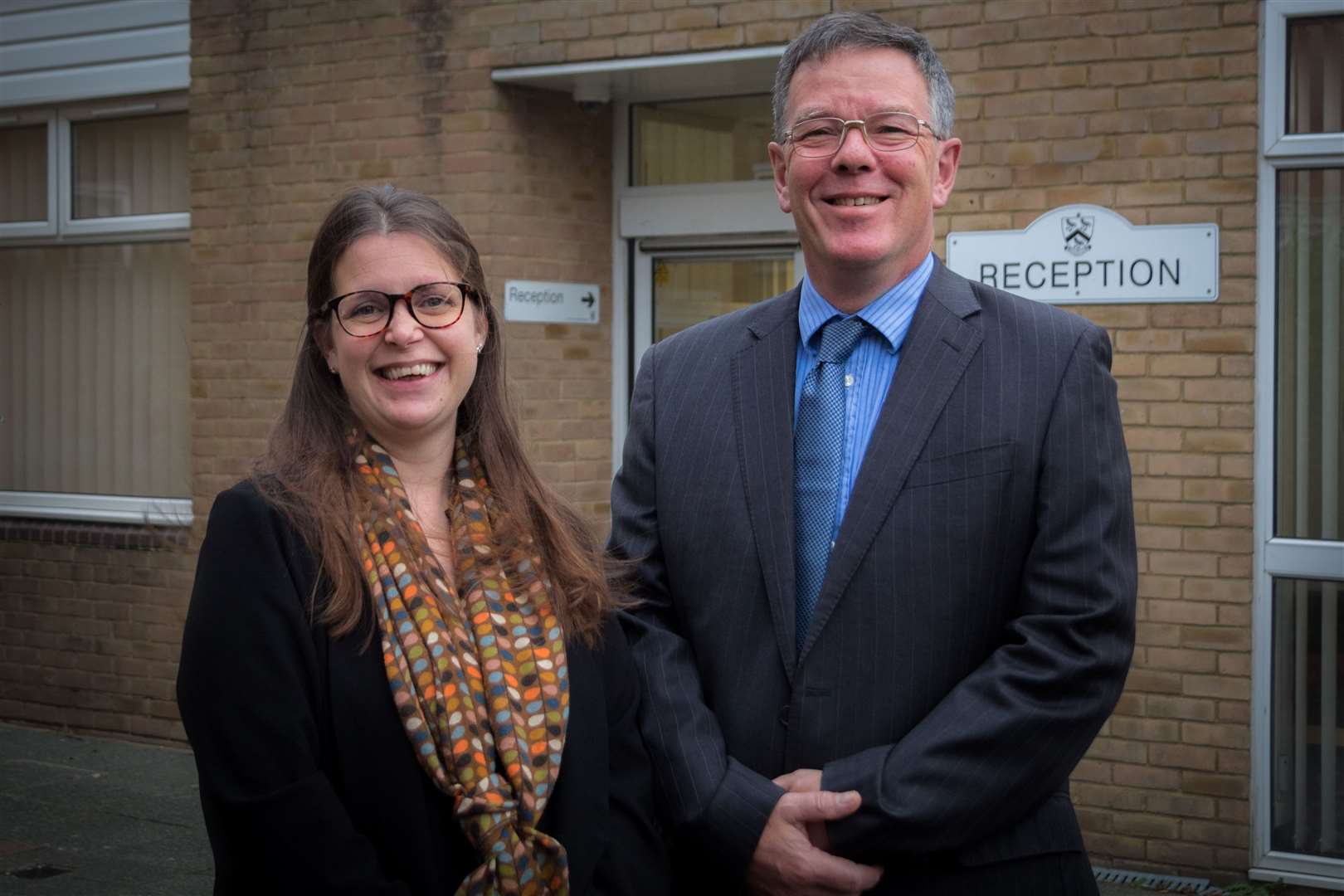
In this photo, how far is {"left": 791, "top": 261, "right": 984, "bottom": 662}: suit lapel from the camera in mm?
2660

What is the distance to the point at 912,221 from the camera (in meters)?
2.77

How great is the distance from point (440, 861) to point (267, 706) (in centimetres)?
39

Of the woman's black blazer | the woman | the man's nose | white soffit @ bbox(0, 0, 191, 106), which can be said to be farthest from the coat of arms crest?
white soffit @ bbox(0, 0, 191, 106)

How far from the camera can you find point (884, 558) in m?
2.65

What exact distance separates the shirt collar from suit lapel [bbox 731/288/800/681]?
3.1 inches

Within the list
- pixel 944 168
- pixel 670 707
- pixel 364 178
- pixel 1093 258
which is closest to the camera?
pixel 670 707

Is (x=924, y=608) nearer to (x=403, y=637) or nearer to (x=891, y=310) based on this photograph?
(x=891, y=310)

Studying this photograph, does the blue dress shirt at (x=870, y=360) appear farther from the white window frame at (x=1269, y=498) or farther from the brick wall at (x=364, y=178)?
the brick wall at (x=364, y=178)

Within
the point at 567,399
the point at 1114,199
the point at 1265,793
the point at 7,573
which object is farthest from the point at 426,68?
the point at 1265,793

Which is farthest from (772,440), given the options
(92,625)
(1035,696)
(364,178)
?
(92,625)

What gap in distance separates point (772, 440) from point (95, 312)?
730 cm

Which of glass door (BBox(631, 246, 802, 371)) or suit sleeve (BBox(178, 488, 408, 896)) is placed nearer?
suit sleeve (BBox(178, 488, 408, 896))

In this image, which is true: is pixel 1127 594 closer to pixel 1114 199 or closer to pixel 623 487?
pixel 623 487

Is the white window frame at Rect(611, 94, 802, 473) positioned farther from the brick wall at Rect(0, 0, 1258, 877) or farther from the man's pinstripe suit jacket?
the man's pinstripe suit jacket
